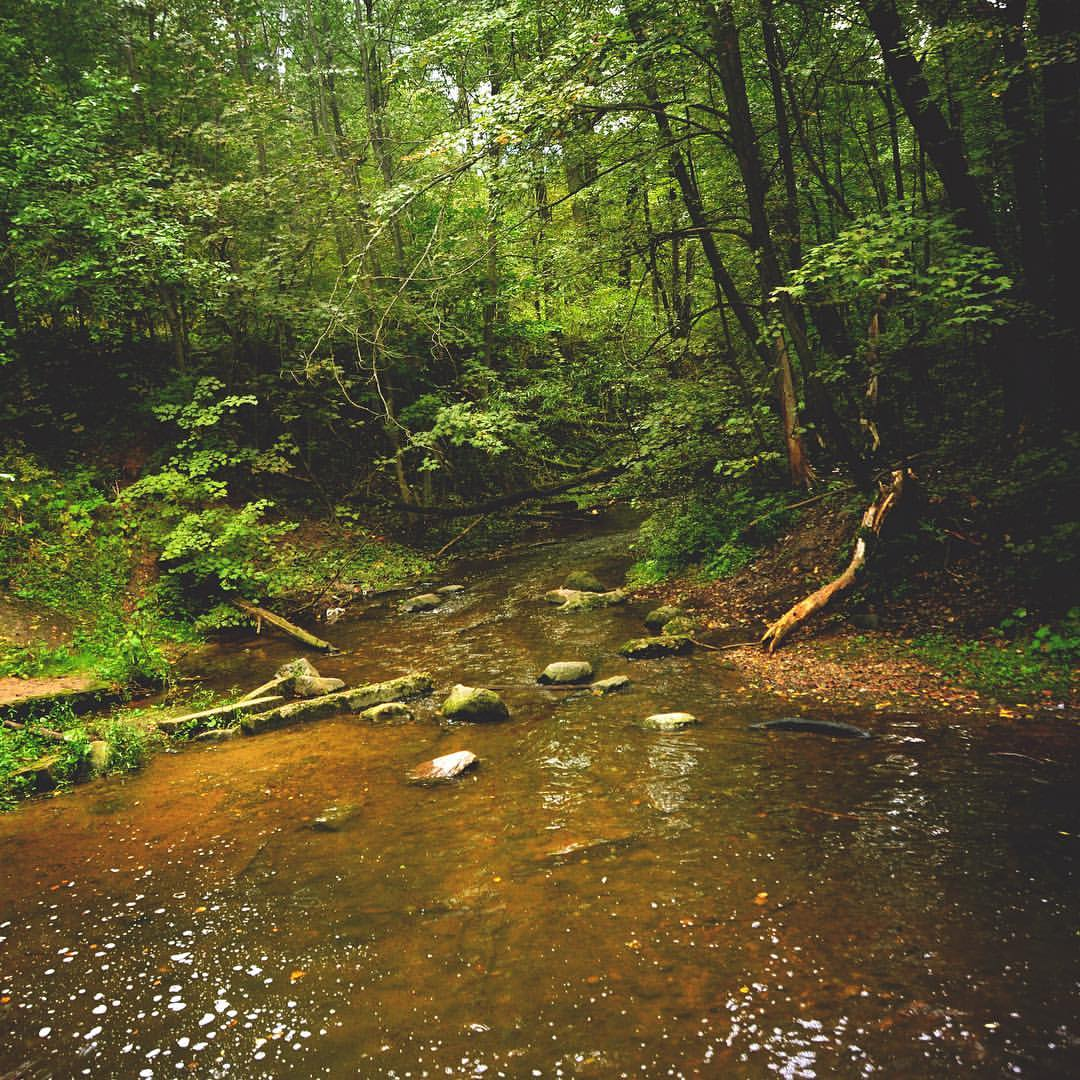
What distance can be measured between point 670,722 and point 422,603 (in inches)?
310

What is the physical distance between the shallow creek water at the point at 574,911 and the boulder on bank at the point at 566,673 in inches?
54.7

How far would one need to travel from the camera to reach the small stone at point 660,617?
9.80 m

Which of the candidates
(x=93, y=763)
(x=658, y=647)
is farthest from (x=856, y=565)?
(x=93, y=763)

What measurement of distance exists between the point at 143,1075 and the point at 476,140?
8.32 m

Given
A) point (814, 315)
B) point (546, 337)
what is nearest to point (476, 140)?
point (814, 315)

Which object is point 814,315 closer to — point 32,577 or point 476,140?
point 476,140

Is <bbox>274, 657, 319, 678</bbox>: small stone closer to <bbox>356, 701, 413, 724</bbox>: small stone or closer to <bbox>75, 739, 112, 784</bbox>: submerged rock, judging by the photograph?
<bbox>356, 701, 413, 724</bbox>: small stone

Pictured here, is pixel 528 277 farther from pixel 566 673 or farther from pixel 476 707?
pixel 476 707

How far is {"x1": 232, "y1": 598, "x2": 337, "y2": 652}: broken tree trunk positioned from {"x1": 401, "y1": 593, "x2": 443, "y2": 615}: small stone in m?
2.03

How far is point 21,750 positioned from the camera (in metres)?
6.96

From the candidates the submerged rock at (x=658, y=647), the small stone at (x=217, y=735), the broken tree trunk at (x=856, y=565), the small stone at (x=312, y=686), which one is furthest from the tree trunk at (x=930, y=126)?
the small stone at (x=217, y=735)

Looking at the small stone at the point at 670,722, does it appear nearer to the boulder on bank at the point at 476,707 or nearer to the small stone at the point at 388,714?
the boulder on bank at the point at 476,707

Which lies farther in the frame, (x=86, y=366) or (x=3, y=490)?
(x=86, y=366)

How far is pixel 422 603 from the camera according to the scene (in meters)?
13.3
